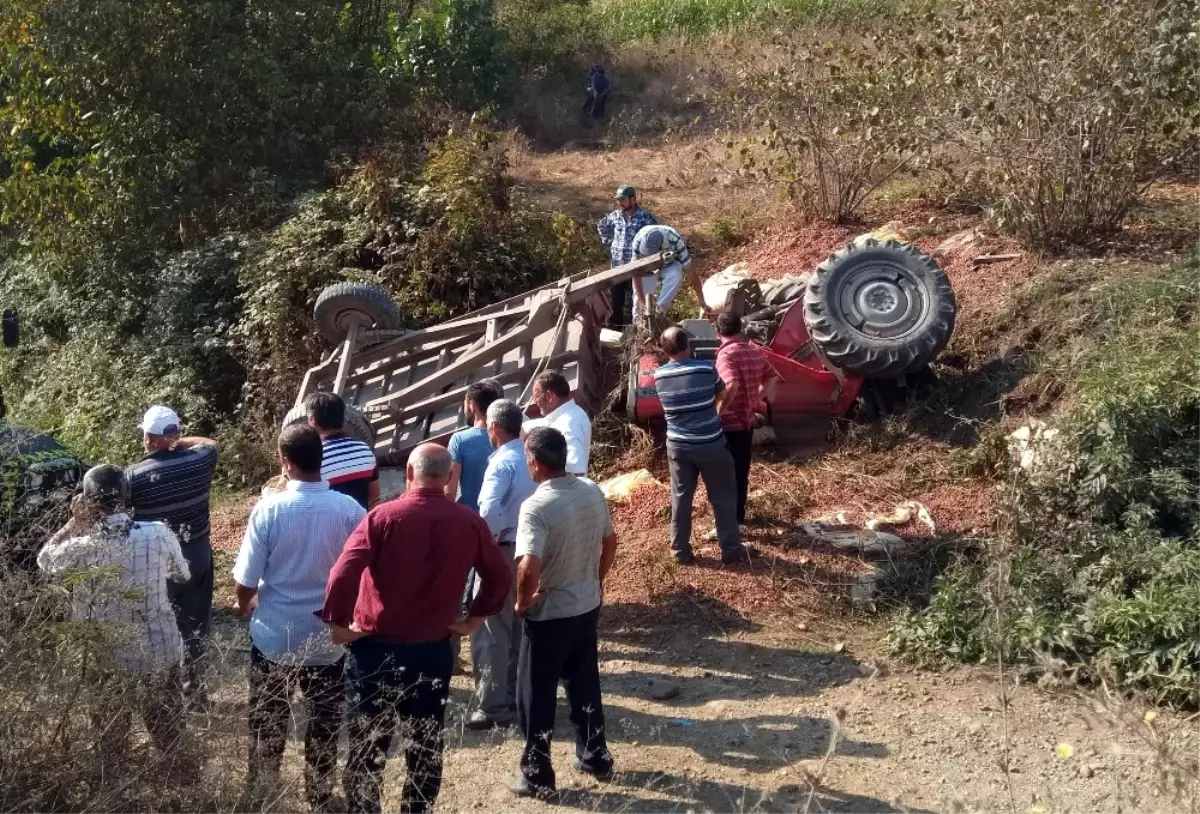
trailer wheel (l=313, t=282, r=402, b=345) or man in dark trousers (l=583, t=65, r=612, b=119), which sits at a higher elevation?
man in dark trousers (l=583, t=65, r=612, b=119)

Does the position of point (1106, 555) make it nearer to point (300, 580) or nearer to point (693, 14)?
point (300, 580)

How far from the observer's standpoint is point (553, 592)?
5.31 m

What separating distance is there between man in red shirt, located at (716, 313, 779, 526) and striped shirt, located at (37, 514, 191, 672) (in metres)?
3.85

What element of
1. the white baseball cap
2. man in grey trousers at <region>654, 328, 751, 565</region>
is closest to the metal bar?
man in grey trousers at <region>654, 328, 751, 565</region>

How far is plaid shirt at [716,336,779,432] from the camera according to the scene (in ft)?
26.8

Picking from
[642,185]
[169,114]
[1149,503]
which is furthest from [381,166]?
[1149,503]

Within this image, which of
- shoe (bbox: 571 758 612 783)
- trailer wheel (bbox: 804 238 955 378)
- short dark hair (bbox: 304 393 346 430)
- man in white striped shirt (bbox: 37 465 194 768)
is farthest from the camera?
trailer wheel (bbox: 804 238 955 378)

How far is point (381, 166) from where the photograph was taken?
531 inches

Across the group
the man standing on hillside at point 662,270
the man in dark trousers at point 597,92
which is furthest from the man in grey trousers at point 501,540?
the man in dark trousers at point 597,92

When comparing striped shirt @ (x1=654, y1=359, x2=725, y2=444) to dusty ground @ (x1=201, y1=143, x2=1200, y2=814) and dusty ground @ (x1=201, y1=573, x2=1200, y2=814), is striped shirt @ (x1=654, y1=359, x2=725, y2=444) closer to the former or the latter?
dusty ground @ (x1=201, y1=143, x2=1200, y2=814)

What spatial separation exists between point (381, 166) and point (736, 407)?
6.68 m

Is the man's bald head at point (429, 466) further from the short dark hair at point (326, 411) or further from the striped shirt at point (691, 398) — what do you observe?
the striped shirt at point (691, 398)

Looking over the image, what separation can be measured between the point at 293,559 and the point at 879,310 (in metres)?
5.78

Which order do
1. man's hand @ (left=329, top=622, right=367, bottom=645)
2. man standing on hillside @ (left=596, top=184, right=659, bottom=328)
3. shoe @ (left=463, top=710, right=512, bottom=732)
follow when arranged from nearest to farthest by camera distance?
1. man's hand @ (left=329, top=622, right=367, bottom=645)
2. shoe @ (left=463, top=710, right=512, bottom=732)
3. man standing on hillside @ (left=596, top=184, right=659, bottom=328)
